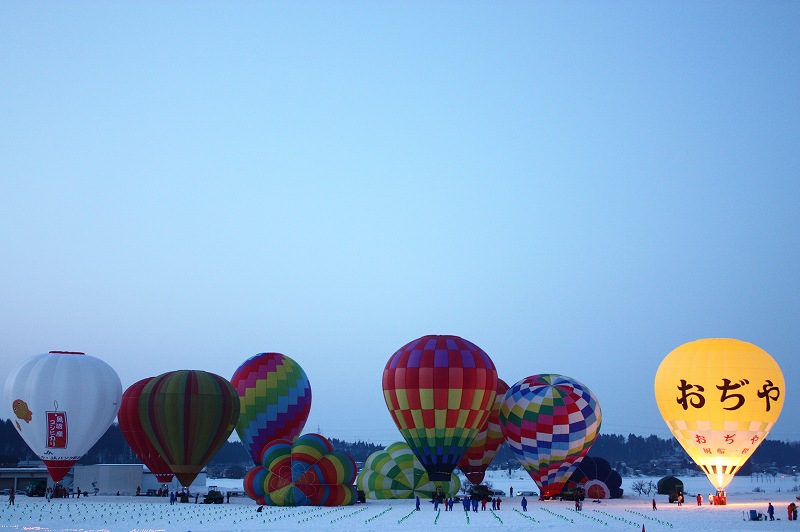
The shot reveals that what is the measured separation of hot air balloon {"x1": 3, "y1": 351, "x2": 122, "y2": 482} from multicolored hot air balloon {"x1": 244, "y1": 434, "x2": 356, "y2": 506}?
8.27 meters

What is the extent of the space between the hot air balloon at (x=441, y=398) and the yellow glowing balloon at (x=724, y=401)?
7308mm

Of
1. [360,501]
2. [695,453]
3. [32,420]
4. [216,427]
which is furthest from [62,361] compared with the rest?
[695,453]

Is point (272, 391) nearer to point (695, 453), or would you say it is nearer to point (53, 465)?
point (53, 465)

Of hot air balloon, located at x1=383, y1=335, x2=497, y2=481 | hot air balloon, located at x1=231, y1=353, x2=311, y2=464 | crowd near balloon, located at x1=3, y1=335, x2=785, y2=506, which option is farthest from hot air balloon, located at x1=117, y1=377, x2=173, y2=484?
hot air balloon, located at x1=383, y1=335, x2=497, y2=481

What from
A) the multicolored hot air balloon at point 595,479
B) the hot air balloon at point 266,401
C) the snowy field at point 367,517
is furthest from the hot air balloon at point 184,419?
the multicolored hot air balloon at point 595,479

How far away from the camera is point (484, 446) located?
39969mm

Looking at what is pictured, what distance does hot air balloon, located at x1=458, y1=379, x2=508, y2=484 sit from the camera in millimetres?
39750

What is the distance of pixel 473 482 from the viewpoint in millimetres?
40500

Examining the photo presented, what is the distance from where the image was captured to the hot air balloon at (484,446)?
39.8 m

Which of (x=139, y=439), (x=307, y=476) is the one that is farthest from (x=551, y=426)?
(x=139, y=439)

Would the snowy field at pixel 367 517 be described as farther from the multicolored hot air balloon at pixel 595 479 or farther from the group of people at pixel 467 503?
the multicolored hot air balloon at pixel 595 479

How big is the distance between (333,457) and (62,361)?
12.2 m

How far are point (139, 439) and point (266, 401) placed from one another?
6945 millimetres

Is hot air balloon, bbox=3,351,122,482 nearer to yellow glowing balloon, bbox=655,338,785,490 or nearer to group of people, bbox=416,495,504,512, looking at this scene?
group of people, bbox=416,495,504,512
